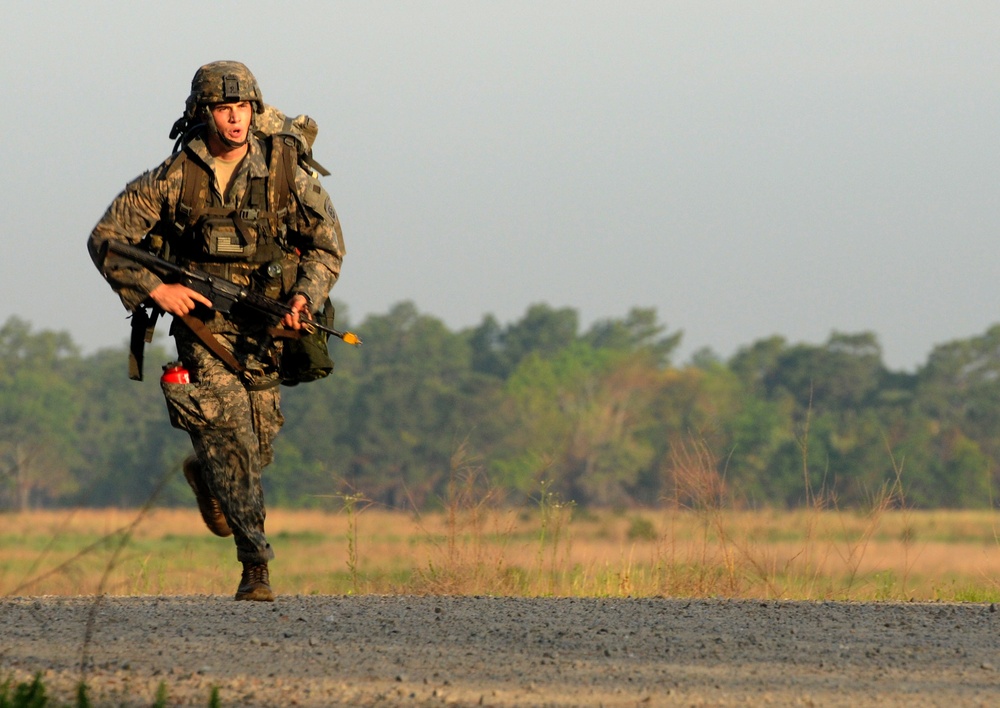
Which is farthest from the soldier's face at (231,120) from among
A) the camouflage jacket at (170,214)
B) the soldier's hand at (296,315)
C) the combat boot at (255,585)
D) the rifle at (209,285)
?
the combat boot at (255,585)

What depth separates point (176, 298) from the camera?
5.96 m

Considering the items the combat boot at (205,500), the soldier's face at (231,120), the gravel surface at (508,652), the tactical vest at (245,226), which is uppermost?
the soldier's face at (231,120)

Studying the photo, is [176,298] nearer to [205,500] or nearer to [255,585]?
[205,500]

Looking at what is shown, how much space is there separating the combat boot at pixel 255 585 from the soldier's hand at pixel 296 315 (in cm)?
99

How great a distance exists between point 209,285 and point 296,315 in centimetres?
37

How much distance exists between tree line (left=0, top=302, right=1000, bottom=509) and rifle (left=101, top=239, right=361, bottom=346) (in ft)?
163

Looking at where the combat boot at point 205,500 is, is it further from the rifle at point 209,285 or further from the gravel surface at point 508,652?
the rifle at point 209,285

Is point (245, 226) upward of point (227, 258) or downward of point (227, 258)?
upward

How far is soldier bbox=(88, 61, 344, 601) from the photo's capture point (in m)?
6.02

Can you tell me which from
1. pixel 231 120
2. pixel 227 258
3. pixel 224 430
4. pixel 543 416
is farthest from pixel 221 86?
pixel 543 416

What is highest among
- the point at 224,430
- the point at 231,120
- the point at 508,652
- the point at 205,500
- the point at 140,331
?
the point at 231,120

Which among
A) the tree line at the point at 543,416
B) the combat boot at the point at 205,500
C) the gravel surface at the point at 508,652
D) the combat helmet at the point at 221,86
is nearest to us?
the gravel surface at the point at 508,652

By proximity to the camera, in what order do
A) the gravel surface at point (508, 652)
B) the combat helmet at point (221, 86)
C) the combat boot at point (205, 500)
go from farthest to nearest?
the combat boot at point (205, 500) < the combat helmet at point (221, 86) < the gravel surface at point (508, 652)

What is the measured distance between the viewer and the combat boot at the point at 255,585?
19.7 feet
